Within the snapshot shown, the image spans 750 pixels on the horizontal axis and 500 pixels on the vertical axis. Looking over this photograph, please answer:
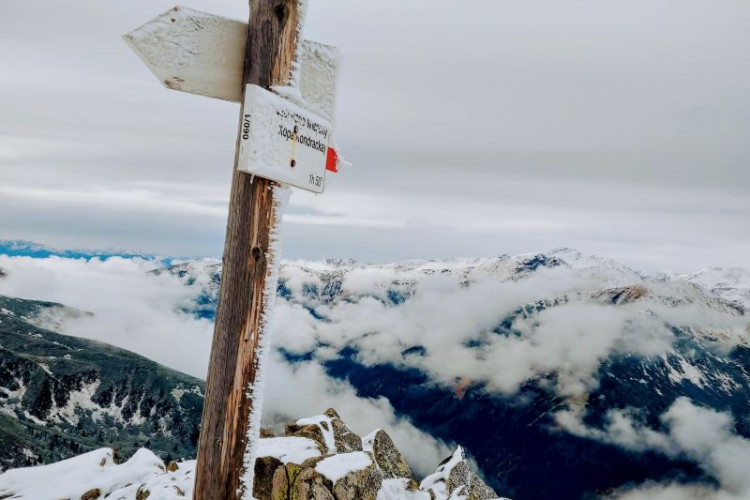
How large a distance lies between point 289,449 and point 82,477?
14.0m

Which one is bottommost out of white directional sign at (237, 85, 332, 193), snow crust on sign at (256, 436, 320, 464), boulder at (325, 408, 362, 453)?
boulder at (325, 408, 362, 453)

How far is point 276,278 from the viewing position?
434cm

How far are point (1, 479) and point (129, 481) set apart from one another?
10442 millimetres

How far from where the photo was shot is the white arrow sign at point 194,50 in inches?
154

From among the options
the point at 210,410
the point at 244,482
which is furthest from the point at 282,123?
the point at 244,482

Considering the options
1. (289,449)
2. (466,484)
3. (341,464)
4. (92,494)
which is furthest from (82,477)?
(466,484)

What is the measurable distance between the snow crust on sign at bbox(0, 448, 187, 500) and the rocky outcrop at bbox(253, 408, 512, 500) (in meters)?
4.04

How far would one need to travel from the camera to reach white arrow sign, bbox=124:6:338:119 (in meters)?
3.91

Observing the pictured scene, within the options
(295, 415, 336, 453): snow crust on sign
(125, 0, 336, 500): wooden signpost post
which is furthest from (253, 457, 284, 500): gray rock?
(125, 0, 336, 500): wooden signpost post

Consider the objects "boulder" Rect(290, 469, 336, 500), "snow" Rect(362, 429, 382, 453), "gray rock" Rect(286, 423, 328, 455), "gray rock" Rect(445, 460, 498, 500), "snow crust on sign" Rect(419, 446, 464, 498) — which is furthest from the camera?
"gray rock" Rect(445, 460, 498, 500)

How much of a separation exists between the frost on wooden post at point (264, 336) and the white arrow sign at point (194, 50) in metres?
1.01

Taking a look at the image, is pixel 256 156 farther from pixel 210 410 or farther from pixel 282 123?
pixel 210 410

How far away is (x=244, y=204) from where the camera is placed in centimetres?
422

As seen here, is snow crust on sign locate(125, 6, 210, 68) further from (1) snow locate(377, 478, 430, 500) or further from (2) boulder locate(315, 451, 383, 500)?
(1) snow locate(377, 478, 430, 500)
